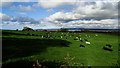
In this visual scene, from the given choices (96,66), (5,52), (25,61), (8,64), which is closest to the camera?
(8,64)

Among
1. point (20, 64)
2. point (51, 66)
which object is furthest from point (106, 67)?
point (20, 64)

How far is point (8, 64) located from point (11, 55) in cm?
313

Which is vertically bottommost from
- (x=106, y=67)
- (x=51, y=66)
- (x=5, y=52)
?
(x=106, y=67)

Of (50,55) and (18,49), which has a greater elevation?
(18,49)

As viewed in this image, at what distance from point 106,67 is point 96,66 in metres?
1.40

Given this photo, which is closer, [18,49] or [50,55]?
[50,55]

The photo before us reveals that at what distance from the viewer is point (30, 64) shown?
1348cm

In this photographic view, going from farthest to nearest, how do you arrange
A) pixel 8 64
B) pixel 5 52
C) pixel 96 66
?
1. pixel 5 52
2. pixel 96 66
3. pixel 8 64

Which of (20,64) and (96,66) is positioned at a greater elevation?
(20,64)

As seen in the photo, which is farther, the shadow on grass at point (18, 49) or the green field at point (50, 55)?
the shadow on grass at point (18, 49)

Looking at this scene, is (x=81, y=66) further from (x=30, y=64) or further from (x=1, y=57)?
(x=1, y=57)

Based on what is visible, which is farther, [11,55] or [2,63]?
[11,55]

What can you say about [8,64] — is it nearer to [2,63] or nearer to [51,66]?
[2,63]

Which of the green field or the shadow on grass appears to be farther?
the shadow on grass
